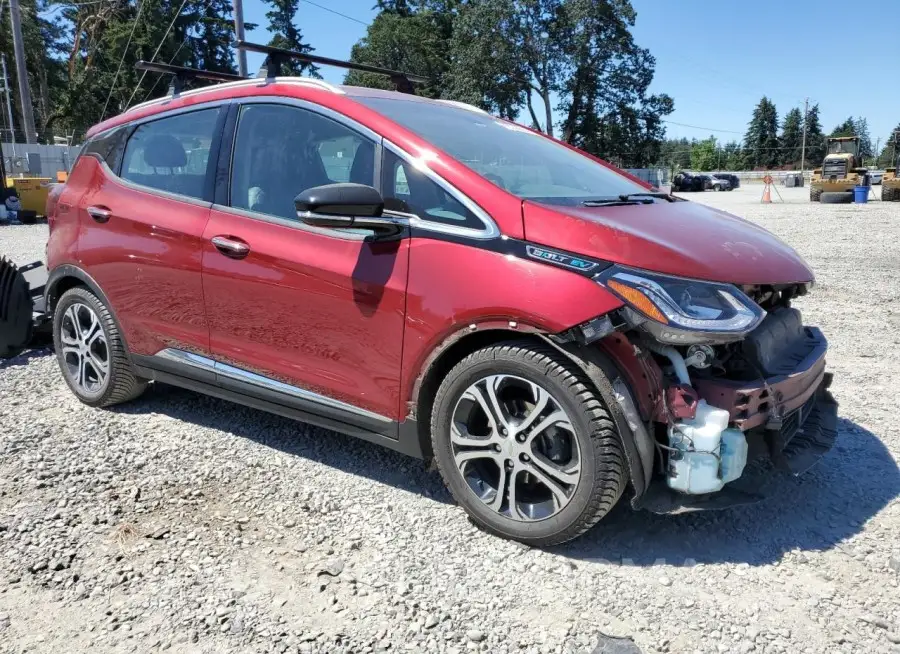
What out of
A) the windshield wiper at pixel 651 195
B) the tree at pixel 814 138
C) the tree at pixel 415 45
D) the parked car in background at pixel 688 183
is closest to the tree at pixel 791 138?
the tree at pixel 814 138

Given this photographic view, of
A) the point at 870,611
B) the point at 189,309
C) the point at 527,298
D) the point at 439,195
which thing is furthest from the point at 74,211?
the point at 870,611

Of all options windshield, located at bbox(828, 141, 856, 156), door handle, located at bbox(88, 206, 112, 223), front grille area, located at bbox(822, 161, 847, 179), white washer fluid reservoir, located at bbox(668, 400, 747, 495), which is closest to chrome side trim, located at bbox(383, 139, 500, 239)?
white washer fluid reservoir, located at bbox(668, 400, 747, 495)

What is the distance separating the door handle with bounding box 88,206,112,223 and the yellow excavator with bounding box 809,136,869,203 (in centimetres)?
2886

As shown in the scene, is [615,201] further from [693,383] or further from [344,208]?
[344,208]

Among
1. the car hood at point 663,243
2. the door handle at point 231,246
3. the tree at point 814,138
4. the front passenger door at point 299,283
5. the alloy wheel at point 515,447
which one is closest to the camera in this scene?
the car hood at point 663,243

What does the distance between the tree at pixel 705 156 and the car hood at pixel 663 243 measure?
3984 inches

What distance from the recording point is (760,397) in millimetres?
2533

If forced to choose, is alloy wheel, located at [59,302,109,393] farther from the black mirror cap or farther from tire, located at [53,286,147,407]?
the black mirror cap

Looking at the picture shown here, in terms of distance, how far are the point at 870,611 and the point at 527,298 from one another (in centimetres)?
157

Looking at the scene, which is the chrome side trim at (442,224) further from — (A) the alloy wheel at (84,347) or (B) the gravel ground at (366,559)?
(A) the alloy wheel at (84,347)

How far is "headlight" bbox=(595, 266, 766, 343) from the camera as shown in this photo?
2418 millimetres

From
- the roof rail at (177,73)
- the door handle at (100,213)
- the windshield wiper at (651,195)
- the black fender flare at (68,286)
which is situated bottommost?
the black fender flare at (68,286)

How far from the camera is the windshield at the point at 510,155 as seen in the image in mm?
3027

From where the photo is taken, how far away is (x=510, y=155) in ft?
11.0
